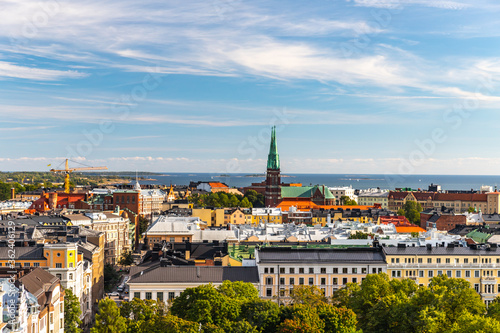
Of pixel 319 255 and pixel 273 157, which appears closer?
pixel 319 255

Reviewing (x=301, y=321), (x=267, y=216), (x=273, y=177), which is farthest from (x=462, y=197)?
(x=301, y=321)

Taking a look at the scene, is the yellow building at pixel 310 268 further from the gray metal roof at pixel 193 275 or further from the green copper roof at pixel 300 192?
the green copper roof at pixel 300 192

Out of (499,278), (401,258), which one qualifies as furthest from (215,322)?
(499,278)

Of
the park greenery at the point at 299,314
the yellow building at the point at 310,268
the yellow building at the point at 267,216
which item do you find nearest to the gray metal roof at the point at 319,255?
the yellow building at the point at 310,268

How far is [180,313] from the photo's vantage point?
138 feet

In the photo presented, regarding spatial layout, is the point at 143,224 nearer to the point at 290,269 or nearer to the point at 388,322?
the point at 290,269

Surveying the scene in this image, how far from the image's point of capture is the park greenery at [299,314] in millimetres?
38625

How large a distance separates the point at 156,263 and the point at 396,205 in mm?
121763

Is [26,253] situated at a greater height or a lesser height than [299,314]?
greater

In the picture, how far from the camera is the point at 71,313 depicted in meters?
46.3

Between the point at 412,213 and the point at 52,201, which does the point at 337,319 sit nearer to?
the point at 52,201

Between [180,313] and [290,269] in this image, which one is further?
[290,269]

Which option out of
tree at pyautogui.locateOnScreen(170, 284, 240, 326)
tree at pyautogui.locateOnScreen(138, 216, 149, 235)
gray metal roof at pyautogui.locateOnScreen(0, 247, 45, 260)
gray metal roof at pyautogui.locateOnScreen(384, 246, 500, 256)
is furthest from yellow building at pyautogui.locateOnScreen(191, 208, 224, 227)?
tree at pyautogui.locateOnScreen(170, 284, 240, 326)

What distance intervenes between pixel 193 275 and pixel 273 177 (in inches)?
4091
